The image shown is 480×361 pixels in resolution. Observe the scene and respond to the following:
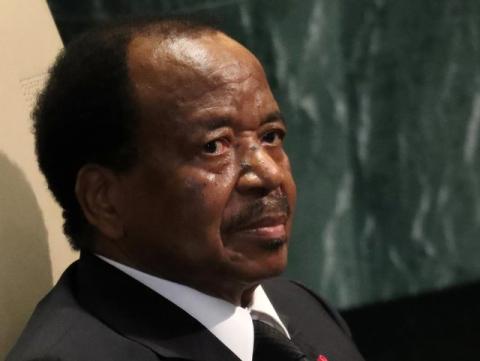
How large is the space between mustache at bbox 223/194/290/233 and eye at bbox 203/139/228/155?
0.08 metres

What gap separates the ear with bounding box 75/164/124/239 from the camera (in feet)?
3.03

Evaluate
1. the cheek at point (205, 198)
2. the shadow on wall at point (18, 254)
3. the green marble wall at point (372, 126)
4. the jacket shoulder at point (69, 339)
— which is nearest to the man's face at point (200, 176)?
the cheek at point (205, 198)

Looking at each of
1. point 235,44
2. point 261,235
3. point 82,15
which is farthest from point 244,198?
point 82,15

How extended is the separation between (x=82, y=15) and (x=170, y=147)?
2.59 feet

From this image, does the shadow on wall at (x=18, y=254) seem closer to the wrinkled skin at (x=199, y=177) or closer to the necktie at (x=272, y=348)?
the wrinkled skin at (x=199, y=177)

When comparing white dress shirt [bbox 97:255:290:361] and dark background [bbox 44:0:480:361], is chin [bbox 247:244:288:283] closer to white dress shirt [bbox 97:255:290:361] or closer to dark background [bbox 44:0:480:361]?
white dress shirt [bbox 97:255:290:361]

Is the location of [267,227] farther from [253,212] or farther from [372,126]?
[372,126]

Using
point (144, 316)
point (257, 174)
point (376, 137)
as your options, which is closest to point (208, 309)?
point (144, 316)

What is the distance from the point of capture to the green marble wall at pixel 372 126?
159 cm

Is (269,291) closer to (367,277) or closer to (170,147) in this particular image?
(170,147)

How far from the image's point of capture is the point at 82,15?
5.15 feet

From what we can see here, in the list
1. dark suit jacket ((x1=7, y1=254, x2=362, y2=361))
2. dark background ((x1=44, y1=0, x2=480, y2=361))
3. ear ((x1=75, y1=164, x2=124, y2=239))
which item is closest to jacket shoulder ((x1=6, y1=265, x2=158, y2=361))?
dark suit jacket ((x1=7, y1=254, x2=362, y2=361))

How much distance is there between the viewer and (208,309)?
93cm

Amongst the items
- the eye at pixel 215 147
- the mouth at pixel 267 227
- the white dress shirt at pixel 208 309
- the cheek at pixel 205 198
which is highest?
the eye at pixel 215 147
